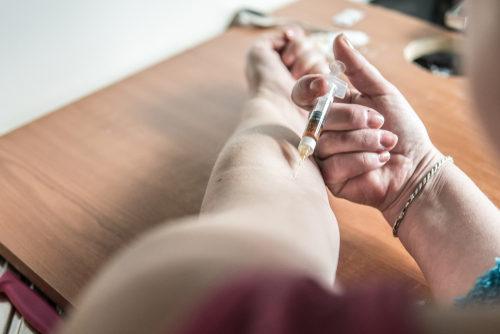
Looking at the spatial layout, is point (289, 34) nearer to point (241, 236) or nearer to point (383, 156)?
point (383, 156)

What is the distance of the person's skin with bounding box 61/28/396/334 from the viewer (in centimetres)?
23

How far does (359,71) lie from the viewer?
58 cm

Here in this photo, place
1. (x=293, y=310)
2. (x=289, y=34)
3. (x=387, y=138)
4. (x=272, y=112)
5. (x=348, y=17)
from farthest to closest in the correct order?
(x=348, y=17) < (x=289, y=34) < (x=272, y=112) < (x=387, y=138) < (x=293, y=310)

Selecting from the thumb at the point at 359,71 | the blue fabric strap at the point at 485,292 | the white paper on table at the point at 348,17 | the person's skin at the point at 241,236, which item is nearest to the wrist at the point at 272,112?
the person's skin at the point at 241,236

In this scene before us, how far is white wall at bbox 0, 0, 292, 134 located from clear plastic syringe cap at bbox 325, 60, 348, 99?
466mm

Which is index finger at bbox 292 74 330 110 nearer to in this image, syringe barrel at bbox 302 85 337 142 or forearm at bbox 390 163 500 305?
syringe barrel at bbox 302 85 337 142

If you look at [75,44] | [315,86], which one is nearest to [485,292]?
[315,86]

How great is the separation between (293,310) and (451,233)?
321 mm

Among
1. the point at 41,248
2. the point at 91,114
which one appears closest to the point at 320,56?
the point at 91,114

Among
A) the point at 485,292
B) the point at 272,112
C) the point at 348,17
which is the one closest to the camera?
the point at 485,292

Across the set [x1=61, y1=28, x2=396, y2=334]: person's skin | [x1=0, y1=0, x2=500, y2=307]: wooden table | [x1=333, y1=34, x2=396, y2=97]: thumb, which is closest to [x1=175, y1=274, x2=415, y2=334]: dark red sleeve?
[x1=61, y1=28, x2=396, y2=334]: person's skin

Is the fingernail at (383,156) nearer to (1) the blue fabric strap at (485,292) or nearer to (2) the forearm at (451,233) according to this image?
(2) the forearm at (451,233)

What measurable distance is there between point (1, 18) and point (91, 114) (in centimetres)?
21

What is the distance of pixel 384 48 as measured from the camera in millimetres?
929
